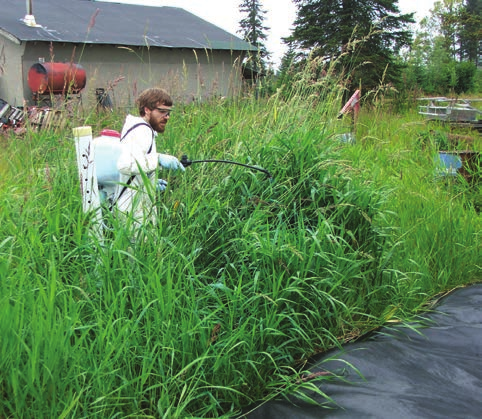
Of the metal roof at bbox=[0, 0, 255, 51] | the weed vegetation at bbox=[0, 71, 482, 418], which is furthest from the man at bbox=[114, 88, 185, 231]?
the metal roof at bbox=[0, 0, 255, 51]

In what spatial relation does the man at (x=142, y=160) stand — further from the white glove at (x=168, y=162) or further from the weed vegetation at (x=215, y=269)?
the weed vegetation at (x=215, y=269)

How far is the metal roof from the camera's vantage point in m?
13.9

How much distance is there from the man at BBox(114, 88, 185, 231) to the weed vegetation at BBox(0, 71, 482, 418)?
4.7 inches

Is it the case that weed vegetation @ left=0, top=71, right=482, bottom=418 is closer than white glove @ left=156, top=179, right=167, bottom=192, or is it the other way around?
weed vegetation @ left=0, top=71, right=482, bottom=418

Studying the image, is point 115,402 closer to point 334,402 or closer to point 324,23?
point 334,402

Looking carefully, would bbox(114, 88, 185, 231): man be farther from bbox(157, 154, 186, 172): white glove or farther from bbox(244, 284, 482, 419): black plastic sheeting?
bbox(244, 284, 482, 419): black plastic sheeting

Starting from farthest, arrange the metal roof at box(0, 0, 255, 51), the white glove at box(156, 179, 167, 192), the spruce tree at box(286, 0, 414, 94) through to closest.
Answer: the spruce tree at box(286, 0, 414, 94) → the metal roof at box(0, 0, 255, 51) → the white glove at box(156, 179, 167, 192)

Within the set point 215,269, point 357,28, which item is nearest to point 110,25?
point 357,28

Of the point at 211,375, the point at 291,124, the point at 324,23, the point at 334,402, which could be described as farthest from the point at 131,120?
the point at 324,23

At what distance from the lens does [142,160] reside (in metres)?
3.34

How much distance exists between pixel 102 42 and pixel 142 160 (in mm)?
12427

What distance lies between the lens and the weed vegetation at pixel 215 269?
244cm

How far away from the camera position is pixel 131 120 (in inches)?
138

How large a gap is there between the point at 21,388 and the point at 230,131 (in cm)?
257
